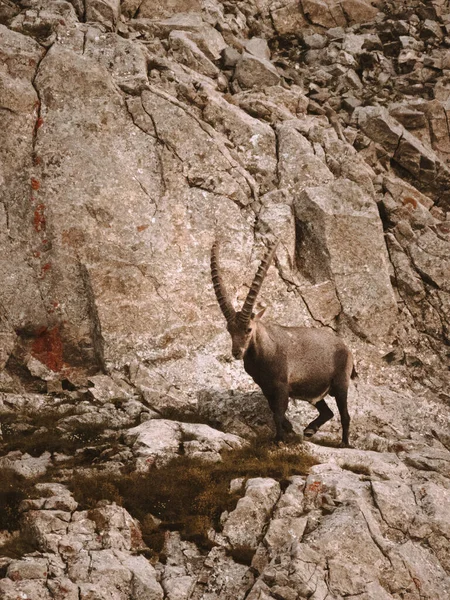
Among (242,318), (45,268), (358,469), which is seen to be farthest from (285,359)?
(45,268)

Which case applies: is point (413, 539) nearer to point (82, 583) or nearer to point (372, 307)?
point (82, 583)

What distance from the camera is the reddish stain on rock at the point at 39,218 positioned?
26.5 metres

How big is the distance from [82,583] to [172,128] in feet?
64.5

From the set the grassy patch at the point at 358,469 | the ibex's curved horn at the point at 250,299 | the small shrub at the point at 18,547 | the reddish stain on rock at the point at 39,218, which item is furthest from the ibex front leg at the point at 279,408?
the reddish stain on rock at the point at 39,218

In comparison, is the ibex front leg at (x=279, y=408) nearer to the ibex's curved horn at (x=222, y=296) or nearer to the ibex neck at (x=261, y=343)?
the ibex neck at (x=261, y=343)

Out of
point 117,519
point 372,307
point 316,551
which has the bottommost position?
point 372,307

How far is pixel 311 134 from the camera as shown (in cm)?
3300

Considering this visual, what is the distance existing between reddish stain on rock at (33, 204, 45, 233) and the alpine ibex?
26.5 ft

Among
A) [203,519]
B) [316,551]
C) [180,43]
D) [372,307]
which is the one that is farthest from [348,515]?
[180,43]

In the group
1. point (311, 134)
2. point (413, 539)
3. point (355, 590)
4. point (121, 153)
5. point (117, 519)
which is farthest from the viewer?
point (311, 134)

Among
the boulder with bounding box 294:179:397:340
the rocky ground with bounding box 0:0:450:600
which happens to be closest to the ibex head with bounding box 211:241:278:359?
the rocky ground with bounding box 0:0:450:600

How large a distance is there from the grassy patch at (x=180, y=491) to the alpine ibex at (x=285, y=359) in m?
2.56

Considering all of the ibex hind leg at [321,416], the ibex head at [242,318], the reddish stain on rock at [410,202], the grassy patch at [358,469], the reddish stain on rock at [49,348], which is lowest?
the reddish stain on rock at [49,348]

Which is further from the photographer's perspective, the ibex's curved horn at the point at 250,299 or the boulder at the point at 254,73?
the boulder at the point at 254,73
